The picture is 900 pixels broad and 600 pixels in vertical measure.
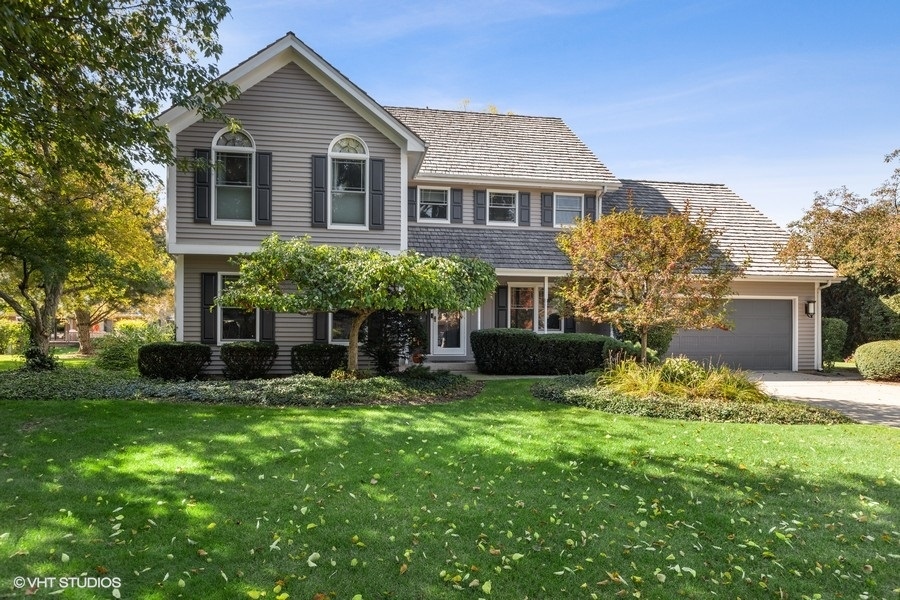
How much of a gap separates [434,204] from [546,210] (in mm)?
3565

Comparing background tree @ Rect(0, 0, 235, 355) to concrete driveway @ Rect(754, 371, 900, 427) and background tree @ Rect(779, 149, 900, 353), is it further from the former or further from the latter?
background tree @ Rect(779, 149, 900, 353)

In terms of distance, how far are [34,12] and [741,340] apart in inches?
715

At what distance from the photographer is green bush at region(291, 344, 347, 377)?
11680 mm

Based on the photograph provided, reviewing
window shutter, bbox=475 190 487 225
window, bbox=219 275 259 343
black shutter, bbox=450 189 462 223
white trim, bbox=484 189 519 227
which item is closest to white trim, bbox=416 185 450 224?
black shutter, bbox=450 189 462 223

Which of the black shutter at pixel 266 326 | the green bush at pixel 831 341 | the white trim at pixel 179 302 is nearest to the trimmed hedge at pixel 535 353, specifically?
the black shutter at pixel 266 326

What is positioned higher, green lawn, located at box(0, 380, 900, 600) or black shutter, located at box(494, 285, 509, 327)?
black shutter, located at box(494, 285, 509, 327)

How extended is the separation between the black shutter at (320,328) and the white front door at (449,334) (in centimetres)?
368

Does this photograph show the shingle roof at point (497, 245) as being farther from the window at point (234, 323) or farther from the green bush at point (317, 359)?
the window at point (234, 323)

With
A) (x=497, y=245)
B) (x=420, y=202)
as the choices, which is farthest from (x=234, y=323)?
→ (x=497, y=245)

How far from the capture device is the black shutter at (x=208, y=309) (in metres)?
12.1

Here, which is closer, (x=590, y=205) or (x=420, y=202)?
(x=420, y=202)

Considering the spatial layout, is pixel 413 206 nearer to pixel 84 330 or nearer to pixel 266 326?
pixel 266 326

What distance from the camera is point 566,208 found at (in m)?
16.8

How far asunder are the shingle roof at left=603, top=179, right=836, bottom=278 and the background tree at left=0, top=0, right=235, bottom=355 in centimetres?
1177
